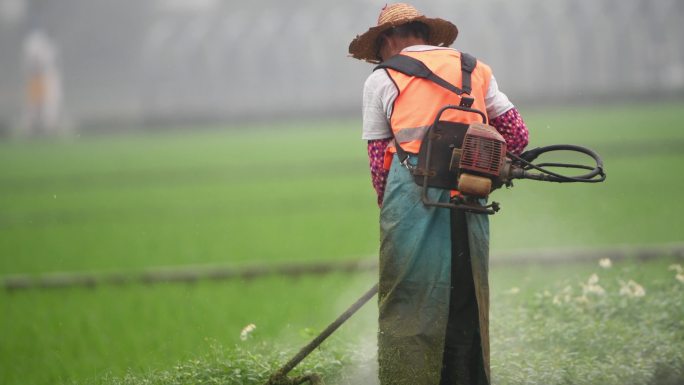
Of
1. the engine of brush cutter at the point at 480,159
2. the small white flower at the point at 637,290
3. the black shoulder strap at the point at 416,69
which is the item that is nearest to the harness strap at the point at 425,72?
the black shoulder strap at the point at 416,69

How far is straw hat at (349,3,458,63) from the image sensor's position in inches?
162

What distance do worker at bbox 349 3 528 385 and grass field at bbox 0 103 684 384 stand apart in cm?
97

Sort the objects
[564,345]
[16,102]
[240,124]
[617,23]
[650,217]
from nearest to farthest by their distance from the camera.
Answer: [564,345] → [650,217] → [617,23] → [240,124] → [16,102]

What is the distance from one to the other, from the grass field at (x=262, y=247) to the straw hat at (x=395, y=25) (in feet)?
5.26

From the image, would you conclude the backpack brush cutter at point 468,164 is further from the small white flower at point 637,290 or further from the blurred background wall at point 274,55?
the blurred background wall at point 274,55

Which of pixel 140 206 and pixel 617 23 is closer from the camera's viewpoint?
pixel 140 206

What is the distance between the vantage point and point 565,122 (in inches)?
976

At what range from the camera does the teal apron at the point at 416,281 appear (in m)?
3.98

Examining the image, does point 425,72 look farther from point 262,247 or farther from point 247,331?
point 262,247

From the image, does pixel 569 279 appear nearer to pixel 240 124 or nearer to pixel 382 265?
pixel 382 265

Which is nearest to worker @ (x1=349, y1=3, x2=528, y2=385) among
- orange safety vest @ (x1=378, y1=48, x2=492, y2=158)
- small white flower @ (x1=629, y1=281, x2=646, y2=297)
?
orange safety vest @ (x1=378, y1=48, x2=492, y2=158)

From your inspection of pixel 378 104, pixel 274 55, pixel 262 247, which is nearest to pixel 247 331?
pixel 378 104

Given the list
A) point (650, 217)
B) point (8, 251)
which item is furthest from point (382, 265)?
point (8, 251)

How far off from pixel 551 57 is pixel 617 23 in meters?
2.77
